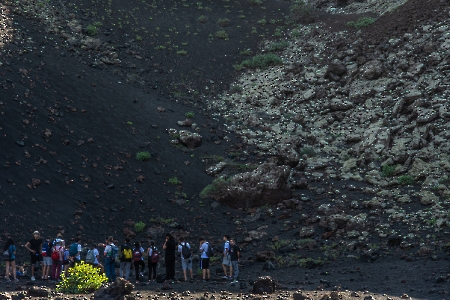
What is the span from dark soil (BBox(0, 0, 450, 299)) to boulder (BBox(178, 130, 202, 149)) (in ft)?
1.19

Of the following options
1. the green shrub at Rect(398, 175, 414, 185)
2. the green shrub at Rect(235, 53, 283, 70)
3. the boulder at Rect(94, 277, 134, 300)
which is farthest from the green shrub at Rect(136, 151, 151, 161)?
the boulder at Rect(94, 277, 134, 300)

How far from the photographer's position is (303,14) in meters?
40.8

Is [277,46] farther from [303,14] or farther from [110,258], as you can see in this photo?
[110,258]

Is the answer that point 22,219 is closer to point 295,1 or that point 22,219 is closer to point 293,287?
point 293,287

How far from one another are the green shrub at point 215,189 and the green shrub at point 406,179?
6.48 metres

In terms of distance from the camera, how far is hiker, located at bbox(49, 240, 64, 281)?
18.0 meters

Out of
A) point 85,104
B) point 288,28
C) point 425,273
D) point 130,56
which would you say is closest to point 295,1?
point 288,28

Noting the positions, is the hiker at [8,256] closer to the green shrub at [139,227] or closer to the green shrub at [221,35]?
the green shrub at [139,227]

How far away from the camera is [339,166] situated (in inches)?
1072

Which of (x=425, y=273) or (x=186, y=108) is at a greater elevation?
(x=186, y=108)

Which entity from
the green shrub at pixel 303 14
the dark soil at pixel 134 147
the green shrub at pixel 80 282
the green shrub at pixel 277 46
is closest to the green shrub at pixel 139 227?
the dark soil at pixel 134 147

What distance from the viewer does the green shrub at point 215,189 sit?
2619cm

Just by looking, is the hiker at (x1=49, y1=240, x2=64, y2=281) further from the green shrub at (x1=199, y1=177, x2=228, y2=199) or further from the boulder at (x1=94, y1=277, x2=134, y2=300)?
the green shrub at (x1=199, y1=177, x2=228, y2=199)

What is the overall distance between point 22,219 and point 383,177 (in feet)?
42.2
